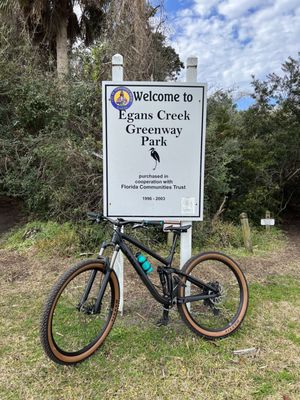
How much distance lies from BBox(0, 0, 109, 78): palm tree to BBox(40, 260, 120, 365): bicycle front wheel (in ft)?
19.7

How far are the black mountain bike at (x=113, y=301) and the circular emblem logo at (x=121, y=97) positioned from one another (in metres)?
0.90

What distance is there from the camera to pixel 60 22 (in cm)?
823

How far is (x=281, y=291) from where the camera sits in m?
3.55

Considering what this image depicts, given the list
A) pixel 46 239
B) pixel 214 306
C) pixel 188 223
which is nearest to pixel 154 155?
pixel 188 223

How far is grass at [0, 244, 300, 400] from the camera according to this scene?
1990 millimetres

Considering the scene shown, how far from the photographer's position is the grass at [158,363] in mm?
1990

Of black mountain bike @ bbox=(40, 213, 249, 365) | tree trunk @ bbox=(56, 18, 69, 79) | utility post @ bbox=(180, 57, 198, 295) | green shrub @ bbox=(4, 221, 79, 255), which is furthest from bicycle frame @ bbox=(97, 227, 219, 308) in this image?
tree trunk @ bbox=(56, 18, 69, 79)

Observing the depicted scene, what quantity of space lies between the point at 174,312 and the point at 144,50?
4.94 m

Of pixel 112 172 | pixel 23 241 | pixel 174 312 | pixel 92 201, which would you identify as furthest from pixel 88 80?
pixel 174 312

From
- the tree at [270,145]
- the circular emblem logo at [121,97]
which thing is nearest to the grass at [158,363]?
the circular emblem logo at [121,97]

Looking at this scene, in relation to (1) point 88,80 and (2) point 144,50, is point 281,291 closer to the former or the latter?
(2) point 144,50

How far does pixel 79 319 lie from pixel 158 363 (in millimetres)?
789

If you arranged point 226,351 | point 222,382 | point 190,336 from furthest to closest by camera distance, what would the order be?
point 190,336 < point 226,351 < point 222,382

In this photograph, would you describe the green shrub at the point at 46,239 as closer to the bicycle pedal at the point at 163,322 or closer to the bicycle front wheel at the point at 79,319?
the bicycle front wheel at the point at 79,319
